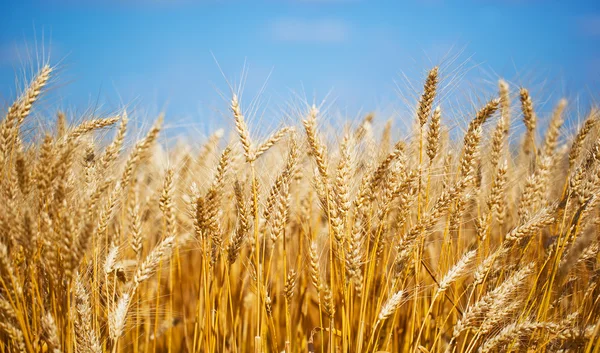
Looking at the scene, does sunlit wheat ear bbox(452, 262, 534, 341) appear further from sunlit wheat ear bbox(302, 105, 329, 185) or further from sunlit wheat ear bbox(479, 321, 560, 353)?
sunlit wheat ear bbox(302, 105, 329, 185)

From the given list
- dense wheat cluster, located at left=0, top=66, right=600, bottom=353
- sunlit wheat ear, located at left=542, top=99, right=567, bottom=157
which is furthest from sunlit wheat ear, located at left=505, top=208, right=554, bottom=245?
sunlit wheat ear, located at left=542, top=99, right=567, bottom=157

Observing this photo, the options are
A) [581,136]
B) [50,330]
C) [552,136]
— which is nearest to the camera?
[50,330]

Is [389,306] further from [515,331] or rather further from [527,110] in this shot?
[527,110]

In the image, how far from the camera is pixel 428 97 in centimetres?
220

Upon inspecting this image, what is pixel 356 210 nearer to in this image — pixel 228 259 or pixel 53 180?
pixel 228 259

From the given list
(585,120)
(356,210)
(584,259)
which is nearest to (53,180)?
(356,210)

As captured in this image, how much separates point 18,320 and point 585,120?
3054 millimetres

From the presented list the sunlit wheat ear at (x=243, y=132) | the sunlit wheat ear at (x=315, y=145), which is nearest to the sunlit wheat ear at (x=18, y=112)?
the sunlit wheat ear at (x=243, y=132)

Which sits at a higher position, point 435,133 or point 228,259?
point 435,133

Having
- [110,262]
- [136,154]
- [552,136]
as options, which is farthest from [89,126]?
[552,136]

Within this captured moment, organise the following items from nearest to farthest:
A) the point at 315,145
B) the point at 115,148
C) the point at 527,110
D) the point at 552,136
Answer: the point at 315,145 < the point at 115,148 < the point at 527,110 < the point at 552,136

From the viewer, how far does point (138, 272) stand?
1896 millimetres

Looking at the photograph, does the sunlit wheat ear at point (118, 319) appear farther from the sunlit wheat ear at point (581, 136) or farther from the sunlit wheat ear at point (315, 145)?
the sunlit wheat ear at point (581, 136)

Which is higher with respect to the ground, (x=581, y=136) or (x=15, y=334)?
(x=581, y=136)
